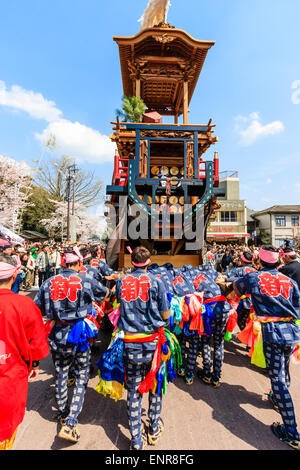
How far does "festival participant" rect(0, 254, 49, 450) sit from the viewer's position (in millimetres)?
1595

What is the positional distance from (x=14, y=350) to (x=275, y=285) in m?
2.49

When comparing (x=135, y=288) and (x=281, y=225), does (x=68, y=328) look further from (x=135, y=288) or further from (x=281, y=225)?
(x=281, y=225)

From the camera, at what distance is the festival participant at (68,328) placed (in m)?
2.50

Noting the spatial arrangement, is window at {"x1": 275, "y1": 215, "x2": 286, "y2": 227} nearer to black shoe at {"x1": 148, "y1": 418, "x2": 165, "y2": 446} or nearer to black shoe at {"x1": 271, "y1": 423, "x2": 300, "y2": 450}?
black shoe at {"x1": 271, "y1": 423, "x2": 300, "y2": 450}

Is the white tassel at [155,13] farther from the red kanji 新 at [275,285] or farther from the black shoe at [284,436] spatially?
the black shoe at [284,436]

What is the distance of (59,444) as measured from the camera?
230 centimetres

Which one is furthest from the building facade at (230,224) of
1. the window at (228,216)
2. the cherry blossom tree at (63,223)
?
the cherry blossom tree at (63,223)

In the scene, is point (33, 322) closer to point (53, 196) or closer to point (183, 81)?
point (183, 81)

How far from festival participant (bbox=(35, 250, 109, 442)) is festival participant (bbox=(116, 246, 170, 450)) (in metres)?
0.49

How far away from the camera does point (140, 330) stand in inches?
90.9

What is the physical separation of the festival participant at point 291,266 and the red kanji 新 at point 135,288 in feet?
9.99

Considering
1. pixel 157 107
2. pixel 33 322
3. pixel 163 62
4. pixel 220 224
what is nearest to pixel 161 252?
pixel 33 322

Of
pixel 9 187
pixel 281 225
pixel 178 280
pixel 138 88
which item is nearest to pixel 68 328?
pixel 178 280

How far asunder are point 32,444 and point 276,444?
241 cm
